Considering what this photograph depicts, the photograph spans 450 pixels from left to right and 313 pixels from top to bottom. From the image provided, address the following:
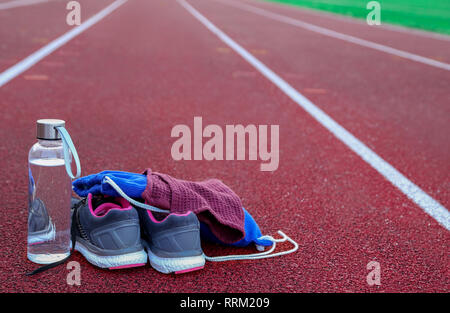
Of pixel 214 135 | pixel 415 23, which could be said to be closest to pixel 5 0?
pixel 415 23

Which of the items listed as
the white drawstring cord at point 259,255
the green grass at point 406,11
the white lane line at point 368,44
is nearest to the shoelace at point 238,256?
the white drawstring cord at point 259,255

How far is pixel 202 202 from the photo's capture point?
8.89ft

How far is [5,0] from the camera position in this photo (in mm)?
18641

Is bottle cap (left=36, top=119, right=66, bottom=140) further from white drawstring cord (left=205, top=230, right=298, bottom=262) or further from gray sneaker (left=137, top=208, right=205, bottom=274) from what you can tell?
white drawstring cord (left=205, top=230, right=298, bottom=262)

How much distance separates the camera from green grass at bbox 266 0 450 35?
790 inches

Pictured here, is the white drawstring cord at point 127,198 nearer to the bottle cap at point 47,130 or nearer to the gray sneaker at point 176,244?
the gray sneaker at point 176,244

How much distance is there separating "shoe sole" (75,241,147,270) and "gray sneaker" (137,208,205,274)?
6 centimetres

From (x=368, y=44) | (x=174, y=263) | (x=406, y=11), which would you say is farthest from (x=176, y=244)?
(x=406, y=11)

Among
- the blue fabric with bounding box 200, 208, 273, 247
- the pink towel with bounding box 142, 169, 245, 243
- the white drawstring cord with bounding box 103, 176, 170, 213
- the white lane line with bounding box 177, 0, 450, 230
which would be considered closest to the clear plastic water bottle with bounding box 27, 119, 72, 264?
the white drawstring cord with bounding box 103, 176, 170, 213

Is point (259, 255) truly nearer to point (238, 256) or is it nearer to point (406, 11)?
point (238, 256)

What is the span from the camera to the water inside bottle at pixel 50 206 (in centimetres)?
265

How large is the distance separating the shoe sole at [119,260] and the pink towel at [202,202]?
26 cm

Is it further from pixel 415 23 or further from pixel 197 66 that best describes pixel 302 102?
pixel 415 23
